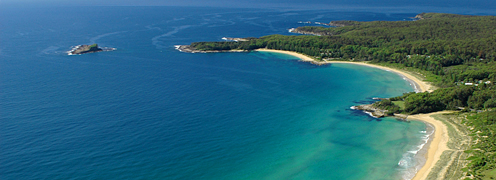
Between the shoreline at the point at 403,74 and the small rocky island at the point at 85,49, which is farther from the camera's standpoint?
the small rocky island at the point at 85,49

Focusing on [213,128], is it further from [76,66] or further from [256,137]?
[76,66]

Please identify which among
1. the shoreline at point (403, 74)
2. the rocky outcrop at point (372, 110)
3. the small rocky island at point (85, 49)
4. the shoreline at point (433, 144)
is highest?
the small rocky island at point (85, 49)

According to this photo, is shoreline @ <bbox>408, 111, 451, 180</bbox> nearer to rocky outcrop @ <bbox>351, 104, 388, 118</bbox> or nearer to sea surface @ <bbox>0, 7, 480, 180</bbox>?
sea surface @ <bbox>0, 7, 480, 180</bbox>

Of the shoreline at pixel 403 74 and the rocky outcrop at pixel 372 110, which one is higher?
the shoreline at pixel 403 74

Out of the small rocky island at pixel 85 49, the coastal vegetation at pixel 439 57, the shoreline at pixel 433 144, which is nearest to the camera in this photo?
the shoreline at pixel 433 144

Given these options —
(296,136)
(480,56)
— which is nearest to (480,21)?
(480,56)

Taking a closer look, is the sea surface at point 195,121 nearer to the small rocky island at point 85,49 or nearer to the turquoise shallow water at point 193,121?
the turquoise shallow water at point 193,121

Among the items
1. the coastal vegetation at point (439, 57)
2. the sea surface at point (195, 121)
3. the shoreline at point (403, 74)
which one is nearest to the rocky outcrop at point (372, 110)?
the coastal vegetation at point (439, 57)

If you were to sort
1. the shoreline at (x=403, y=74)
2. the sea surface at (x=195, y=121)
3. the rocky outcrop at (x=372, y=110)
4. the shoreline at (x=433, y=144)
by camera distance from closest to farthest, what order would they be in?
the shoreline at (x=433, y=144)
the sea surface at (x=195, y=121)
the rocky outcrop at (x=372, y=110)
the shoreline at (x=403, y=74)
